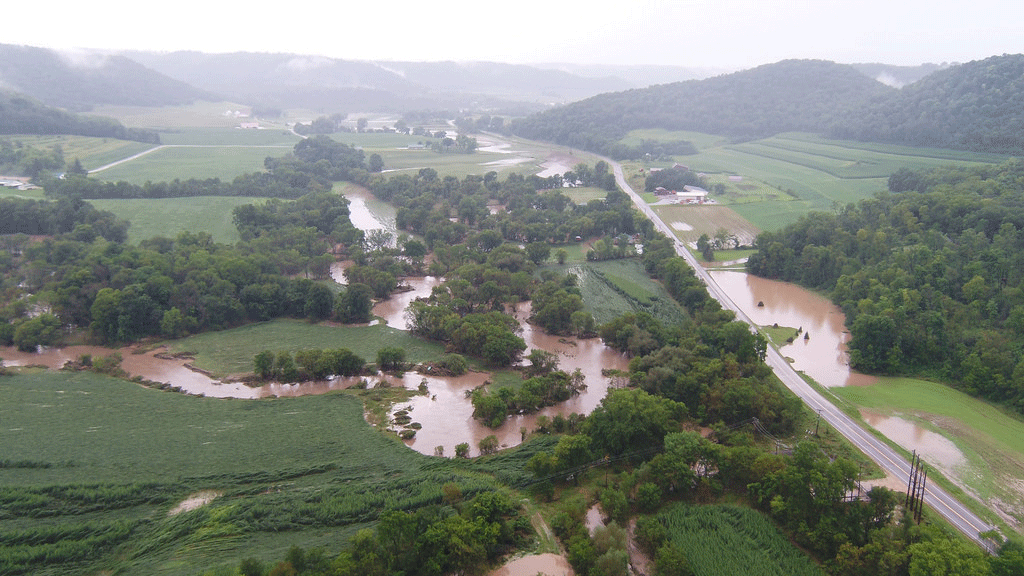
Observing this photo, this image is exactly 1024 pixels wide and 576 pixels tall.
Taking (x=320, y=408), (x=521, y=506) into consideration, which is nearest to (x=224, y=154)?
(x=320, y=408)

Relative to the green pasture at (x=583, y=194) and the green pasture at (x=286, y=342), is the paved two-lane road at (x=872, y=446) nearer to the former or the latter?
the green pasture at (x=286, y=342)

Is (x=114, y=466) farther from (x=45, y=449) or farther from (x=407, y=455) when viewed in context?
(x=407, y=455)

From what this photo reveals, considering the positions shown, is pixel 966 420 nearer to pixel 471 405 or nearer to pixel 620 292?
pixel 620 292

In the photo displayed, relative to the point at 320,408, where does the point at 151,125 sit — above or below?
above

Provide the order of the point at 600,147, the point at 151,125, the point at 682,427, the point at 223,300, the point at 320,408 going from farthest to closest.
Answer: the point at 151,125 → the point at 600,147 → the point at 223,300 → the point at 320,408 → the point at 682,427

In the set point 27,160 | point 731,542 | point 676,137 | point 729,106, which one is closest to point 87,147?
point 27,160

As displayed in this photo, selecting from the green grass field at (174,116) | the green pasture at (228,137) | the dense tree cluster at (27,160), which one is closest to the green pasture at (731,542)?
the dense tree cluster at (27,160)

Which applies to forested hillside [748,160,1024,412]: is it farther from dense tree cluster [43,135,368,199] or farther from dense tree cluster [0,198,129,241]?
dense tree cluster [0,198,129,241]

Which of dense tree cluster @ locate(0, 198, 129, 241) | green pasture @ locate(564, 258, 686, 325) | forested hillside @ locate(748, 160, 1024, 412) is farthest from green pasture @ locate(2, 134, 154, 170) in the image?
forested hillside @ locate(748, 160, 1024, 412)
